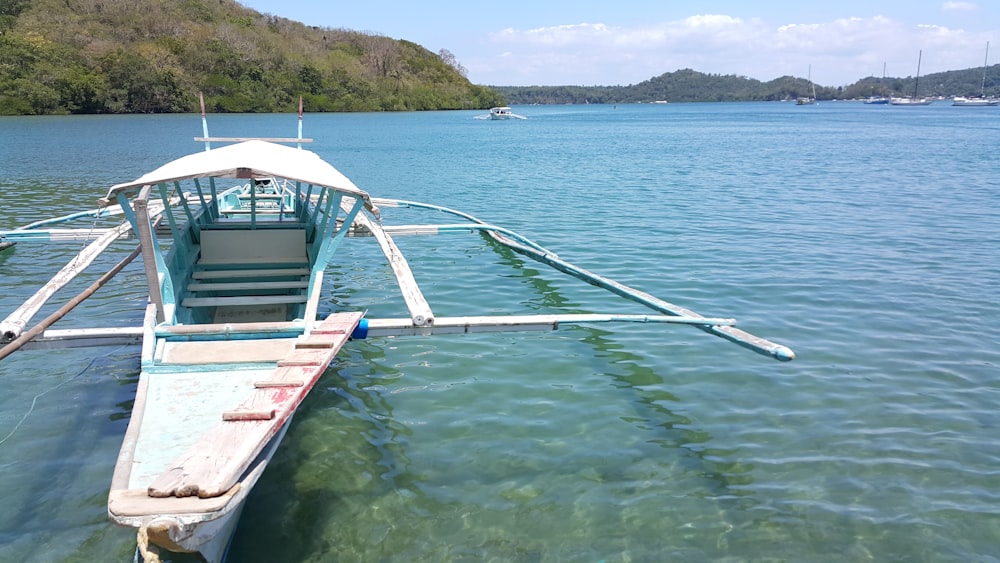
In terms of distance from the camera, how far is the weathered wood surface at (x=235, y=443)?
140 inches

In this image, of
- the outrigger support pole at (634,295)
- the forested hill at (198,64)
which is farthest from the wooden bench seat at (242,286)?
the forested hill at (198,64)

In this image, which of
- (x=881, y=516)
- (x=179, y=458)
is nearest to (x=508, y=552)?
(x=179, y=458)

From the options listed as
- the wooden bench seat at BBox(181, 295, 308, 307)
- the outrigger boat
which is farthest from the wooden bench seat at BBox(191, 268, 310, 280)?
the wooden bench seat at BBox(181, 295, 308, 307)

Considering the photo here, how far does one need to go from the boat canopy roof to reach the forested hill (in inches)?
2787

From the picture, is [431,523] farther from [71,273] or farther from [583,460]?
[71,273]

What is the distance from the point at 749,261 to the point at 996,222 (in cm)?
872

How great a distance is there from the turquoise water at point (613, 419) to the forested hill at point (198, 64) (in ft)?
225

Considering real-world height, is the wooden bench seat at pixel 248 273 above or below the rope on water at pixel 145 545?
above

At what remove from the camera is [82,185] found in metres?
24.3

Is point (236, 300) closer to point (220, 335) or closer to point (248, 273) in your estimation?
point (248, 273)

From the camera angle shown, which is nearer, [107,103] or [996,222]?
[996,222]

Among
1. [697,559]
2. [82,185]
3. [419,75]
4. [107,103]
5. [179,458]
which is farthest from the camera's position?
[419,75]

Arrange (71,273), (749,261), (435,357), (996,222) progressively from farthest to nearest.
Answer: (996,222), (749,261), (435,357), (71,273)

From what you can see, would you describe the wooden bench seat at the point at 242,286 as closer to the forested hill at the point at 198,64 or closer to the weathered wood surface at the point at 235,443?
the weathered wood surface at the point at 235,443
